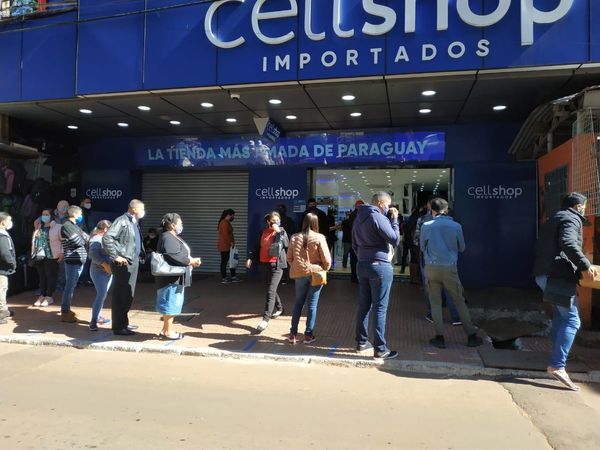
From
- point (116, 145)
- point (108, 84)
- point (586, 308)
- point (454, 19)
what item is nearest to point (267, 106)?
point (108, 84)

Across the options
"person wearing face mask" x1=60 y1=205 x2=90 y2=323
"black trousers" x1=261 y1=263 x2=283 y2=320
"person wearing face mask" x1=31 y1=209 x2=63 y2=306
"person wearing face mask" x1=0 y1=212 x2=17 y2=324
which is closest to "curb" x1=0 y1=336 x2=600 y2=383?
"person wearing face mask" x1=60 y1=205 x2=90 y2=323

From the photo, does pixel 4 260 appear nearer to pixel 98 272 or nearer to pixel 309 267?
pixel 98 272

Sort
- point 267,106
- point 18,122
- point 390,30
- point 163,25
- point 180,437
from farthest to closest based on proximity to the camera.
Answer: point 18,122 < point 267,106 < point 163,25 < point 390,30 < point 180,437

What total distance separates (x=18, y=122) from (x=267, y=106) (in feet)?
19.0

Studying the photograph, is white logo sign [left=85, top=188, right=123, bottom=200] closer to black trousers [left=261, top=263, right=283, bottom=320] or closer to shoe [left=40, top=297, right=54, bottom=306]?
shoe [left=40, top=297, right=54, bottom=306]

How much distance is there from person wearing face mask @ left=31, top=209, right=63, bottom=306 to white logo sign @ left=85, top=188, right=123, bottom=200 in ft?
12.4

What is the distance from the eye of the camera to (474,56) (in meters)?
6.70

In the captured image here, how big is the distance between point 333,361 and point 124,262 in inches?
121

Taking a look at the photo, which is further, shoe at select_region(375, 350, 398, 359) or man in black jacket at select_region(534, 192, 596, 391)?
shoe at select_region(375, 350, 398, 359)

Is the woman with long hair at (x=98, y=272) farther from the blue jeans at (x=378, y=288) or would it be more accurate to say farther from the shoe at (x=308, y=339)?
the blue jeans at (x=378, y=288)

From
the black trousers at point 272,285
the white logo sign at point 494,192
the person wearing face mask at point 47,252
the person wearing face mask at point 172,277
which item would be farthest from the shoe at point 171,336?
the white logo sign at point 494,192

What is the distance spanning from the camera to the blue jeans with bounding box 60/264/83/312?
7227 millimetres

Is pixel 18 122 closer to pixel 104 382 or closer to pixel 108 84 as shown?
pixel 108 84

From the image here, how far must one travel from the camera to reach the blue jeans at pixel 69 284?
23.7 feet
